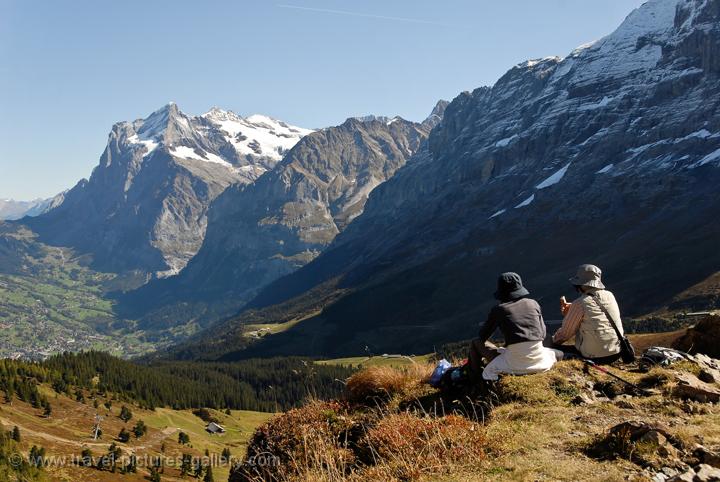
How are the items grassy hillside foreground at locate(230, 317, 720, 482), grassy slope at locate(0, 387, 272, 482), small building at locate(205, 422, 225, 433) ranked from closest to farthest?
grassy hillside foreground at locate(230, 317, 720, 482)
grassy slope at locate(0, 387, 272, 482)
small building at locate(205, 422, 225, 433)

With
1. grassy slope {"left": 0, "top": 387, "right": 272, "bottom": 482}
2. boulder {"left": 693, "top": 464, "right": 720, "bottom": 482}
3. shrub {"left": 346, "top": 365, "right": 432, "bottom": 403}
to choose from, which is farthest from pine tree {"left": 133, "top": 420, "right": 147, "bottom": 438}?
boulder {"left": 693, "top": 464, "right": 720, "bottom": 482}

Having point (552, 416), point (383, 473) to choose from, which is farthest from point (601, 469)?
point (383, 473)

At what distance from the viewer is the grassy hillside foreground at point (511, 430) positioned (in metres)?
10.2

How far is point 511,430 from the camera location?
479 inches

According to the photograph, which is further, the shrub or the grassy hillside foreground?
the shrub

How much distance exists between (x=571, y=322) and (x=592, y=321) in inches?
23.4

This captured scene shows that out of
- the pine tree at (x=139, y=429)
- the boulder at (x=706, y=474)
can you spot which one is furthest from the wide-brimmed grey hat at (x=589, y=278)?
the pine tree at (x=139, y=429)

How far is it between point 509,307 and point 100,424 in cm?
16003

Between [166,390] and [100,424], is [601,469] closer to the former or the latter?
[100,424]

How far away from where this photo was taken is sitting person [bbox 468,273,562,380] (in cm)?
1415

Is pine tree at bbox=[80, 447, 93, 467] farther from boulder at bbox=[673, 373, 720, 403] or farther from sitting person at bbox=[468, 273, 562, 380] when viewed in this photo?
boulder at bbox=[673, 373, 720, 403]

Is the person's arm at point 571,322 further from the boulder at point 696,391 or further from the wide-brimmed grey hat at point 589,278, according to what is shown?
the boulder at point 696,391

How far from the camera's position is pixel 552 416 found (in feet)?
42.6

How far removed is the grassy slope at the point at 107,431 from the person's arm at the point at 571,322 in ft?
304
